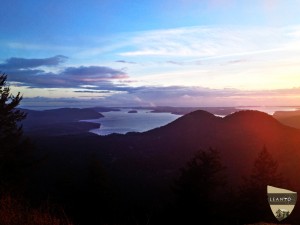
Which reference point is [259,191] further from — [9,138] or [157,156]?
[157,156]

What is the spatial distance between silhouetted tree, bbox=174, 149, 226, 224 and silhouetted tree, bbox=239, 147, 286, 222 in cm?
240

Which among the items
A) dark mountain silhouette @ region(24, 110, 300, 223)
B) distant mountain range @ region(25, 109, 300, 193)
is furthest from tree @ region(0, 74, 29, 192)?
distant mountain range @ region(25, 109, 300, 193)

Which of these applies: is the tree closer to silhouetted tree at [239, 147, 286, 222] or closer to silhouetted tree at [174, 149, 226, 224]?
silhouetted tree at [174, 149, 226, 224]

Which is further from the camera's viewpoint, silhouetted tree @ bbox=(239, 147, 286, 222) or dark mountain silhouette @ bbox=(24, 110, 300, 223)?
dark mountain silhouette @ bbox=(24, 110, 300, 223)

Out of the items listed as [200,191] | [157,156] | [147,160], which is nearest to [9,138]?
[200,191]

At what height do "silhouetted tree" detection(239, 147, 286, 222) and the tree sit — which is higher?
the tree

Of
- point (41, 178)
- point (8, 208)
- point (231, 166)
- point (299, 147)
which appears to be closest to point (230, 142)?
point (299, 147)

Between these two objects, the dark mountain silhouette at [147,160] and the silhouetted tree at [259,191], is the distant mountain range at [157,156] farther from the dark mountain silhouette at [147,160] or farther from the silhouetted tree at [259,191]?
the silhouetted tree at [259,191]

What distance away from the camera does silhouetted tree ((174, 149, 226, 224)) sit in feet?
84.7

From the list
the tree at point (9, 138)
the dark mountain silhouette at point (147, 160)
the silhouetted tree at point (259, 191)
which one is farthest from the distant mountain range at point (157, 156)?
the tree at point (9, 138)

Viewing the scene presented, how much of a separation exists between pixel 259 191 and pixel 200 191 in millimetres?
5881

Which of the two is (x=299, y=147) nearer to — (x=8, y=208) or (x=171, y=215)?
(x=171, y=215)

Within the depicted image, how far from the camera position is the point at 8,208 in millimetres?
5297

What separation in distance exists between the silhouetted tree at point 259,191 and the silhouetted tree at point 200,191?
2.40 meters
